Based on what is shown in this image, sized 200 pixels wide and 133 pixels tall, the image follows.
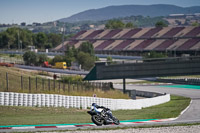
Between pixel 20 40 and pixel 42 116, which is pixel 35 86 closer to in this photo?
pixel 42 116

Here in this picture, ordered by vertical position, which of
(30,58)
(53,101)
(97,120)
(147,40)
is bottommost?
(30,58)

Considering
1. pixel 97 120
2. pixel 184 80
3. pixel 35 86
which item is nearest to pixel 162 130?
pixel 97 120

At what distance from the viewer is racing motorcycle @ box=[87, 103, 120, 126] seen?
22078 mm

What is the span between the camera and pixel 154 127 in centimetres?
2217

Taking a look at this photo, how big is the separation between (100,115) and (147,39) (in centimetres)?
11656

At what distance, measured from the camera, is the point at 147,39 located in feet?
450

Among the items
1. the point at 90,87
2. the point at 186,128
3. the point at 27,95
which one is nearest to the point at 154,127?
the point at 186,128

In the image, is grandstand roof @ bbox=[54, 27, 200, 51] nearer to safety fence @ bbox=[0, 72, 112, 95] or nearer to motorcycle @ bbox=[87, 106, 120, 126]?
safety fence @ bbox=[0, 72, 112, 95]

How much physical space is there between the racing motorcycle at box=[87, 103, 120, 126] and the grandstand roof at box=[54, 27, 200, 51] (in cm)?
9350

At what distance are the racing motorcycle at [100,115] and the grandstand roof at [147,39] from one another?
9350cm

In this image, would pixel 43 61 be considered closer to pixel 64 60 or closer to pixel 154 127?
pixel 64 60

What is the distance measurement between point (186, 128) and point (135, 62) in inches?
1320

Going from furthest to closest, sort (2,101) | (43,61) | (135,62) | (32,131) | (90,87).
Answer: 1. (43,61)
2. (135,62)
3. (90,87)
4. (2,101)
5. (32,131)

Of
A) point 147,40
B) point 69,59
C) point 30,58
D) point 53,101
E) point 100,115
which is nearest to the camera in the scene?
point 100,115
